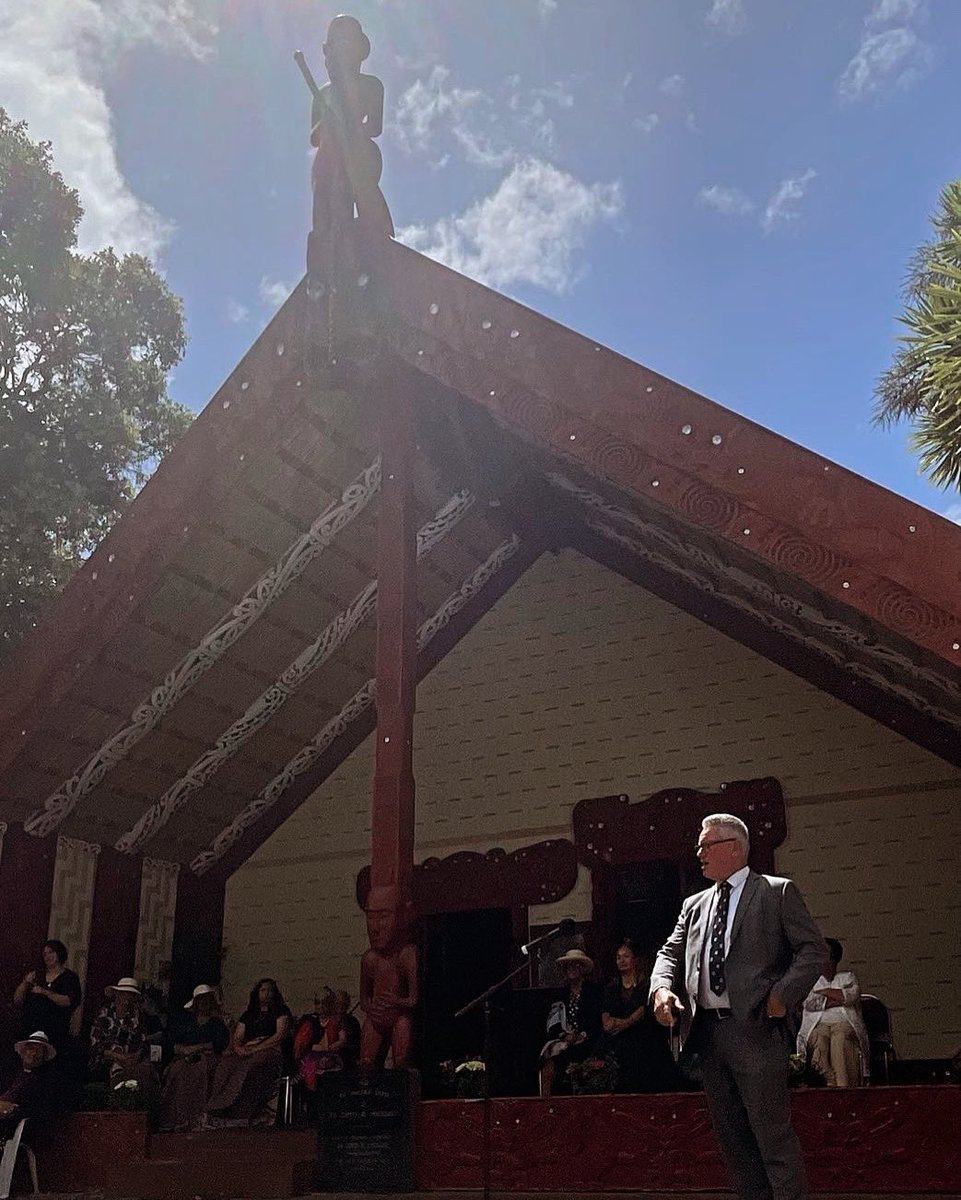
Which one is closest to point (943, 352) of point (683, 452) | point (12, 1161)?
point (683, 452)

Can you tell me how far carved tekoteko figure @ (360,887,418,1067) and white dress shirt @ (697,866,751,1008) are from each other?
3140 millimetres

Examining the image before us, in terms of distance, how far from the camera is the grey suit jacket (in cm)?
362

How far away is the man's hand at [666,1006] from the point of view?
11.9 ft

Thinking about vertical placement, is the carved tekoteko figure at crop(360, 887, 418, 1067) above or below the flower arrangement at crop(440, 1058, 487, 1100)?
above

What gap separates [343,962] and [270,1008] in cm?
197

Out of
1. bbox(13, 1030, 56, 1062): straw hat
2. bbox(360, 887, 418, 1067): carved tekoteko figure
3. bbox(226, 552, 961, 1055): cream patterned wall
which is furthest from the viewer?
bbox(226, 552, 961, 1055): cream patterned wall

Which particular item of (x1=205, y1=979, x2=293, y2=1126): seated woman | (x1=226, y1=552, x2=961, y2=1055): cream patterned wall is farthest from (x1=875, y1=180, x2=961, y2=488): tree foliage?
(x1=205, y1=979, x2=293, y2=1126): seated woman

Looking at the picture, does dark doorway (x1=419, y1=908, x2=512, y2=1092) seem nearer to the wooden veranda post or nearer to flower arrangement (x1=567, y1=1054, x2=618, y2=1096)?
the wooden veranda post

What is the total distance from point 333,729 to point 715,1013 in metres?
7.96

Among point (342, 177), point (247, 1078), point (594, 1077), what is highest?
point (342, 177)

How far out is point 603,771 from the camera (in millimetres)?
10469

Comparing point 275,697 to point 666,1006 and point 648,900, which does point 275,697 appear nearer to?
point 648,900

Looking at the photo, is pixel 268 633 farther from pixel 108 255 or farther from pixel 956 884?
pixel 108 255

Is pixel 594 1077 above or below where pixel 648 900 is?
below
